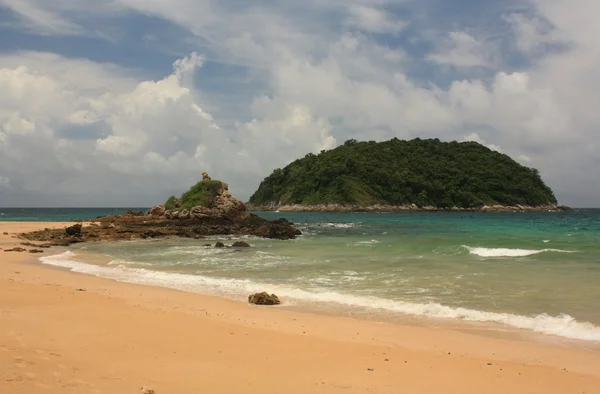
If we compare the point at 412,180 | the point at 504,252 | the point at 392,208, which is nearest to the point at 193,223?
the point at 504,252

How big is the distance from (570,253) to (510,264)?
251 inches

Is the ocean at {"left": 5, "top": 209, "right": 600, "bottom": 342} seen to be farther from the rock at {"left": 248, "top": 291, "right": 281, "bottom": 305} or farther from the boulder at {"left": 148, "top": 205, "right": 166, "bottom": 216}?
the boulder at {"left": 148, "top": 205, "right": 166, "bottom": 216}

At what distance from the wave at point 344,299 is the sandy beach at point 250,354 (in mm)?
1321

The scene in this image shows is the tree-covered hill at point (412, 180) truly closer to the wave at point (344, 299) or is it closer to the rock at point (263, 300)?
the wave at point (344, 299)

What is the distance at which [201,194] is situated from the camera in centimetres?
5022

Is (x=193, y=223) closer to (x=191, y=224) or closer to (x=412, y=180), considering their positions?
(x=191, y=224)

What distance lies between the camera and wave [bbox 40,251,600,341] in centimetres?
1007

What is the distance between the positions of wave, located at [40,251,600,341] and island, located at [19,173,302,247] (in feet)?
58.1

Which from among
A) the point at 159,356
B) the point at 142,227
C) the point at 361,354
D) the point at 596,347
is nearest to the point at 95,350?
the point at 159,356

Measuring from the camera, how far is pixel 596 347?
8688 mm

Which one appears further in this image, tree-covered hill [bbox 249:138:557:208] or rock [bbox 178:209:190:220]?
tree-covered hill [bbox 249:138:557:208]

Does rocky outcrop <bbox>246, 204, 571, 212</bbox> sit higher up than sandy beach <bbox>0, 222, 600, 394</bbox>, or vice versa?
rocky outcrop <bbox>246, 204, 571, 212</bbox>

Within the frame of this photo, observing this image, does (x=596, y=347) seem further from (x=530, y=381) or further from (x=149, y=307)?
(x=149, y=307)

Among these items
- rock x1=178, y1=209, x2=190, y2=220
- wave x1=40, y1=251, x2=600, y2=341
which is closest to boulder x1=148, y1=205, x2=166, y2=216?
rock x1=178, y1=209, x2=190, y2=220
